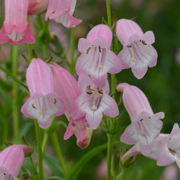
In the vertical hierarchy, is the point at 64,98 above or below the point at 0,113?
above

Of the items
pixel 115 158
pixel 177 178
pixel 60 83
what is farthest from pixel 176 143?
pixel 177 178

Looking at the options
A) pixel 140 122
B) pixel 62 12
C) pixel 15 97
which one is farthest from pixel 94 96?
pixel 15 97

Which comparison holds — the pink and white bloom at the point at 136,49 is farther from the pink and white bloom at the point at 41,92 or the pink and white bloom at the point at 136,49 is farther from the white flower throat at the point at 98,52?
the pink and white bloom at the point at 41,92

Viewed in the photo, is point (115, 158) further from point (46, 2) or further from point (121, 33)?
point (46, 2)

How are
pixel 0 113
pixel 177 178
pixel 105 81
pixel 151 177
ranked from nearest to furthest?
pixel 105 81 < pixel 0 113 < pixel 151 177 < pixel 177 178

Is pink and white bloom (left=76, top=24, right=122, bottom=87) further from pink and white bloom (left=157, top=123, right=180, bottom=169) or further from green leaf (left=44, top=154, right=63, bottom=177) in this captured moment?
green leaf (left=44, top=154, right=63, bottom=177)

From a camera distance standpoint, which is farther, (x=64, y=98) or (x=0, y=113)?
(x=0, y=113)
